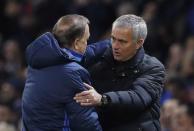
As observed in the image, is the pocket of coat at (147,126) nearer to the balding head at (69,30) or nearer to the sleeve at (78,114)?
the sleeve at (78,114)

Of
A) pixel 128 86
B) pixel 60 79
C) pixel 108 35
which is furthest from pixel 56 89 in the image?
pixel 108 35

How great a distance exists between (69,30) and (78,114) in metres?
0.53

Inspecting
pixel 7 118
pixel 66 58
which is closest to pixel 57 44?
pixel 66 58

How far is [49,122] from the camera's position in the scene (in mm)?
5035

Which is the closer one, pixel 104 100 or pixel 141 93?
pixel 104 100

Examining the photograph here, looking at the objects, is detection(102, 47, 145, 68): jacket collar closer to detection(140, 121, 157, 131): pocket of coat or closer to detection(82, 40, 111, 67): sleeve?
detection(82, 40, 111, 67): sleeve

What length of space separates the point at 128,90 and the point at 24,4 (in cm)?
752

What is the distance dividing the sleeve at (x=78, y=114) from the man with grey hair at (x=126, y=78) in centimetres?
13

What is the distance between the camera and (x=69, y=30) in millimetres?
4984

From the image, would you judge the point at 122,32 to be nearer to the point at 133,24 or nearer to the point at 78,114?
the point at 133,24

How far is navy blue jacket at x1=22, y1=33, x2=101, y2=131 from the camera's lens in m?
4.98

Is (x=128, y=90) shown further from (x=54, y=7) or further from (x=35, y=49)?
(x=54, y=7)

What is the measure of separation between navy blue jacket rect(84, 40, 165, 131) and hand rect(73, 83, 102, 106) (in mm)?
164

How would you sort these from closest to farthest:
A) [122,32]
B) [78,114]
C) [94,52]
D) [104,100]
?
[78,114] < [104,100] < [122,32] < [94,52]
